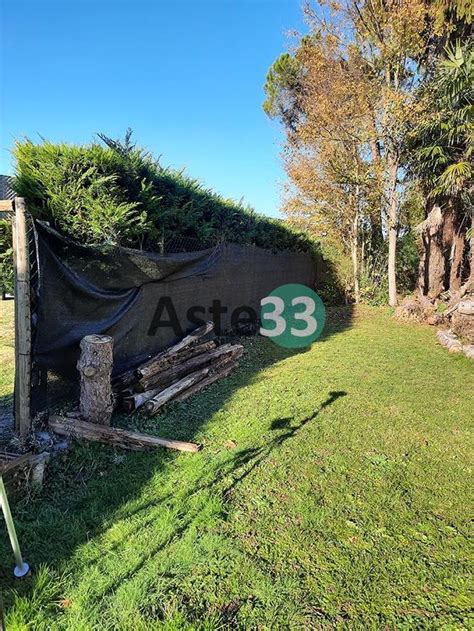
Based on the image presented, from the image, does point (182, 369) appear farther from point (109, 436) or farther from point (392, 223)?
point (392, 223)

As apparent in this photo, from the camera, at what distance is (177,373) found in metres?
3.82

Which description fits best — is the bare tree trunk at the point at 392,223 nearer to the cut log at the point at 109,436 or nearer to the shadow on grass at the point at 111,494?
the shadow on grass at the point at 111,494

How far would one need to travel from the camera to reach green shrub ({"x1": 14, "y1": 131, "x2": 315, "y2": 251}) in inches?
127

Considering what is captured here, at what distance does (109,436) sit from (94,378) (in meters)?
0.44

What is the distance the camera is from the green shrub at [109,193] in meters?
3.23

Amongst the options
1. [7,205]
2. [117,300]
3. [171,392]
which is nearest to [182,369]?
[171,392]

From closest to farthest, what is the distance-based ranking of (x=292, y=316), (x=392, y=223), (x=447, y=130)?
(x=447, y=130), (x=292, y=316), (x=392, y=223)

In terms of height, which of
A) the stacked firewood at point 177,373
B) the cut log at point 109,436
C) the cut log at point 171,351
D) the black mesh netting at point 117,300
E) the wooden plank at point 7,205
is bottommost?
the cut log at point 109,436

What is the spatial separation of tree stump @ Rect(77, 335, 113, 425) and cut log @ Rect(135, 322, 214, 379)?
2.11 feet

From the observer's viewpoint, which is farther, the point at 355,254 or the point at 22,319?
the point at 355,254

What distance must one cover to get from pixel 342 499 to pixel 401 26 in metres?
9.60

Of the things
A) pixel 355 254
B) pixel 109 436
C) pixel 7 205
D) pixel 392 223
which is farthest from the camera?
pixel 355 254

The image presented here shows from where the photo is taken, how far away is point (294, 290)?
9.10 m

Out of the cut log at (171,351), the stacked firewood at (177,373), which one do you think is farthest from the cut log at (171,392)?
the cut log at (171,351)
